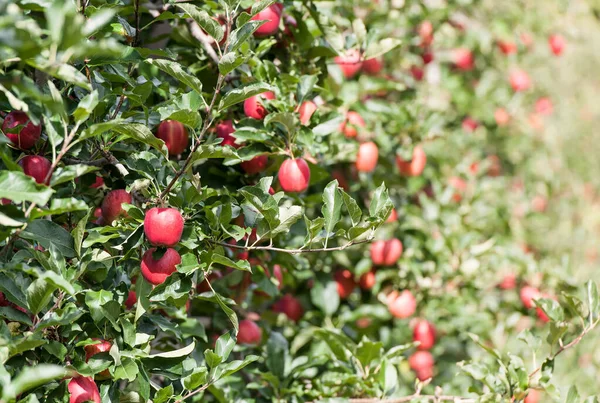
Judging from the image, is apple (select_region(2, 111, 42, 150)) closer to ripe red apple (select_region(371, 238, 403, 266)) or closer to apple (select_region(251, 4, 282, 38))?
apple (select_region(251, 4, 282, 38))

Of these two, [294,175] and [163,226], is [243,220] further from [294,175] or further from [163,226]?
[163,226]

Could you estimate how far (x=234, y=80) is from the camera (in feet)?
4.75

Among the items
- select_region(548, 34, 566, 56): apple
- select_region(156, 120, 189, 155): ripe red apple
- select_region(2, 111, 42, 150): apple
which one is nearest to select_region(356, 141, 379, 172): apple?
select_region(156, 120, 189, 155): ripe red apple

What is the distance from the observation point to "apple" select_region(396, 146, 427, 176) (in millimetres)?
2047

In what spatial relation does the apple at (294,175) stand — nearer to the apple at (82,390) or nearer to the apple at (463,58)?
the apple at (82,390)

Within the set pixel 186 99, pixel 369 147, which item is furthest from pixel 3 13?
pixel 369 147

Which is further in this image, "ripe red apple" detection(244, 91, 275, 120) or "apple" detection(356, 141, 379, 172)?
"apple" detection(356, 141, 379, 172)

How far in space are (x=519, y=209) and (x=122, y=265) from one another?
241 centimetres

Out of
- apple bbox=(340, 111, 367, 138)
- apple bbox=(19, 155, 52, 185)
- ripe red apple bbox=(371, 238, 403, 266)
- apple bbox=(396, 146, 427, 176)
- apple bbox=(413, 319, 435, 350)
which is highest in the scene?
apple bbox=(19, 155, 52, 185)

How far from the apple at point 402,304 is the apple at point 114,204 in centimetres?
109

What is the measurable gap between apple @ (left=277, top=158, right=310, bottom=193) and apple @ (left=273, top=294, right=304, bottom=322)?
29.5 inches

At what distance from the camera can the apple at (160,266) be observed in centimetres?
105

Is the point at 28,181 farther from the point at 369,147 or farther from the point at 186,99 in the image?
the point at 369,147

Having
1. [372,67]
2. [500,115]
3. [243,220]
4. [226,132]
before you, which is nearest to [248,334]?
[243,220]
